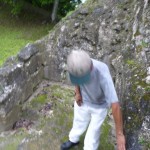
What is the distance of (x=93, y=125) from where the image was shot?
4.16 m

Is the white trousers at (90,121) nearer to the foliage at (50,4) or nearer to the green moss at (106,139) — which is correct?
the green moss at (106,139)

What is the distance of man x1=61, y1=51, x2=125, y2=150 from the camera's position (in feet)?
11.4

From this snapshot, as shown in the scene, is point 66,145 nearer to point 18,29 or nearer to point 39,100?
point 39,100

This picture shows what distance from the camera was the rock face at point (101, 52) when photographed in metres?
4.15

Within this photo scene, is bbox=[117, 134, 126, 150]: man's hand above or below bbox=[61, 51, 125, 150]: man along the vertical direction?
below

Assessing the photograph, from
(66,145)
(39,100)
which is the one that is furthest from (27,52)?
(66,145)

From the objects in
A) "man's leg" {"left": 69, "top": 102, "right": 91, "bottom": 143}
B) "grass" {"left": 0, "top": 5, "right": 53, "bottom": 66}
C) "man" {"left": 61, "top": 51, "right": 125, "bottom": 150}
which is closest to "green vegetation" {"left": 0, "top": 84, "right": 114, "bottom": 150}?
"man's leg" {"left": 69, "top": 102, "right": 91, "bottom": 143}

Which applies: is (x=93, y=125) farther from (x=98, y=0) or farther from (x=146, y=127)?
(x=98, y=0)

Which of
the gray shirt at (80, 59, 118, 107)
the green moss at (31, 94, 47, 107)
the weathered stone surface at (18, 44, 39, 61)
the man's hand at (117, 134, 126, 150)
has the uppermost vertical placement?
the weathered stone surface at (18, 44, 39, 61)

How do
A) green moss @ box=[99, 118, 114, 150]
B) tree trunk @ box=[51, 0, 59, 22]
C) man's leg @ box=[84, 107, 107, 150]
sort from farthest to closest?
tree trunk @ box=[51, 0, 59, 22] → green moss @ box=[99, 118, 114, 150] → man's leg @ box=[84, 107, 107, 150]

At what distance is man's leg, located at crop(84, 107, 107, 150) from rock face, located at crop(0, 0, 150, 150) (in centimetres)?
27

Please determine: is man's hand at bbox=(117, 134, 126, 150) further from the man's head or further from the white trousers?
the man's head

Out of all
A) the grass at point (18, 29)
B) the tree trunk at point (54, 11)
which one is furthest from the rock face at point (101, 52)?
the tree trunk at point (54, 11)

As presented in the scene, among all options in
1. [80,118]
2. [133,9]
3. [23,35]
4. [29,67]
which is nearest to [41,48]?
[29,67]
